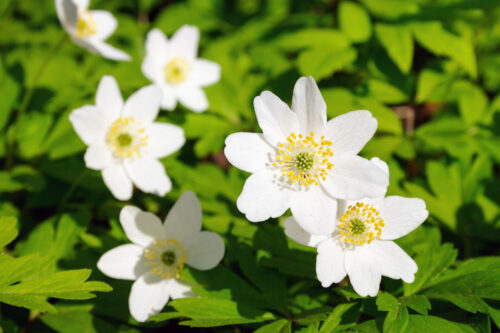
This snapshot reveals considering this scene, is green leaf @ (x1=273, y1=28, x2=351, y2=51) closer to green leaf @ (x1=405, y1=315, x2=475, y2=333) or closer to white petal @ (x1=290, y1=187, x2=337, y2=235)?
white petal @ (x1=290, y1=187, x2=337, y2=235)

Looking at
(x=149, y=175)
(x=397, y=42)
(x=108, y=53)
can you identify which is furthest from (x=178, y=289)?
(x=397, y=42)

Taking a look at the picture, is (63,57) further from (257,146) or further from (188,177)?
(257,146)

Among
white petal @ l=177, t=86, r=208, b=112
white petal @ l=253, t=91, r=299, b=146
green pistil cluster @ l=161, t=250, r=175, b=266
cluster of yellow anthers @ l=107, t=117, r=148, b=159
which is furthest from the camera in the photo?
white petal @ l=177, t=86, r=208, b=112

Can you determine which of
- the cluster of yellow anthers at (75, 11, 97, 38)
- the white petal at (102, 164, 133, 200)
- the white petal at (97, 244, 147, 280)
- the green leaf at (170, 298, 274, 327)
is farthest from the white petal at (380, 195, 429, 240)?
the cluster of yellow anthers at (75, 11, 97, 38)

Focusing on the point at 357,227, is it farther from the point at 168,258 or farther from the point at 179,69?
the point at 179,69

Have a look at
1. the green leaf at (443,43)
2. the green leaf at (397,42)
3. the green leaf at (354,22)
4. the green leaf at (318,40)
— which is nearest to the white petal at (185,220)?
the green leaf at (318,40)

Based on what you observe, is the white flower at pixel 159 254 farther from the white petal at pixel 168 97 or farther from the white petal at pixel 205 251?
the white petal at pixel 168 97
